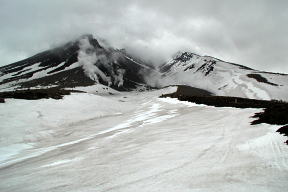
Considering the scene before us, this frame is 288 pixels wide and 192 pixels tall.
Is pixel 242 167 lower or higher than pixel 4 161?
higher

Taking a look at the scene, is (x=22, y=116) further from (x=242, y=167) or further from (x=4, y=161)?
(x=242, y=167)

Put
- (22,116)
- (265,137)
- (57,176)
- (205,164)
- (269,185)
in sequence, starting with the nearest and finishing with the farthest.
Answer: (269,185) → (205,164) → (57,176) → (265,137) → (22,116)

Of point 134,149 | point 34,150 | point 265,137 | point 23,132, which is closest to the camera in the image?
point 265,137

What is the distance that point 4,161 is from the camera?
43.8 feet

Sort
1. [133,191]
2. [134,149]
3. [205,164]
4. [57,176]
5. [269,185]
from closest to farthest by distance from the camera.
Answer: [269,185] → [133,191] → [205,164] → [57,176] → [134,149]

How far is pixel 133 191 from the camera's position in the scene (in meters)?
7.05

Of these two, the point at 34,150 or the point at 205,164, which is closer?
the point at 205,164

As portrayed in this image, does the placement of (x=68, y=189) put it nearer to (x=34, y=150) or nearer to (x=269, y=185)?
(x=269, y=185)

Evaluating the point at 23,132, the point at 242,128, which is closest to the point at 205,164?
the point at 242,128

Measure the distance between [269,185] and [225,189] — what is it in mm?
1145

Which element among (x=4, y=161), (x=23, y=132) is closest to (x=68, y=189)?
(x=4, y=161)

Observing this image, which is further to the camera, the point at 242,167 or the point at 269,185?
the point at 242,167

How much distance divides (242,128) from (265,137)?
315 centimetres

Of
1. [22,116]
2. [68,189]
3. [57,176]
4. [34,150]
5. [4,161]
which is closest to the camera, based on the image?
[68,189]
